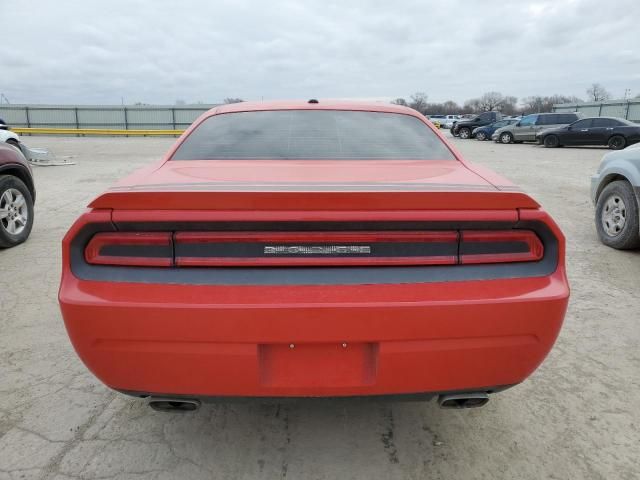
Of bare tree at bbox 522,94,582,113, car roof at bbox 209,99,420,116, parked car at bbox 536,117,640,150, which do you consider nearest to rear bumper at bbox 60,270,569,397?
car roof at bbox 209,99,420,116

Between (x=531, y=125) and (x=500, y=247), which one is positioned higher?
(x=531, y=125)

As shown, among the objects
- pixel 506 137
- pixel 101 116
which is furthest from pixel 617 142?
pixel 101 116

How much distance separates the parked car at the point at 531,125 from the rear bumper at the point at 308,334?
2604 cm

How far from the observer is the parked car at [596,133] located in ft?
66.3

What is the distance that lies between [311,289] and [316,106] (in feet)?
5.80

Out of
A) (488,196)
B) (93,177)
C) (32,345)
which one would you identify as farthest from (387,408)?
(93,177)

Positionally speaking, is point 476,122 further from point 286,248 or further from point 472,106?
point 472,106

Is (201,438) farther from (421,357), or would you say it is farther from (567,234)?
(567,234)

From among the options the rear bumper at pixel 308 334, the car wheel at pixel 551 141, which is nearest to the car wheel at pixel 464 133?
the car wheel at pixel 551 141

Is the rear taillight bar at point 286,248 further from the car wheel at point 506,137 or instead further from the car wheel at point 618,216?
the car wheel at point 506,137

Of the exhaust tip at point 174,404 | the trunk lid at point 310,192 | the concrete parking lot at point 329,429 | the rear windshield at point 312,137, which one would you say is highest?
the rear windshield at point 312,137

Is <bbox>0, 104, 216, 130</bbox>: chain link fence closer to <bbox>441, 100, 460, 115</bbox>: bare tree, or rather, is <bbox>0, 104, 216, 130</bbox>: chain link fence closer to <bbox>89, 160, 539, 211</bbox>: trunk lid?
<bbox>89, 160, 539, 211</bbox>: trunk lid

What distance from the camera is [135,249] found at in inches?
73.9

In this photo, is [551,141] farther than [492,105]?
No
